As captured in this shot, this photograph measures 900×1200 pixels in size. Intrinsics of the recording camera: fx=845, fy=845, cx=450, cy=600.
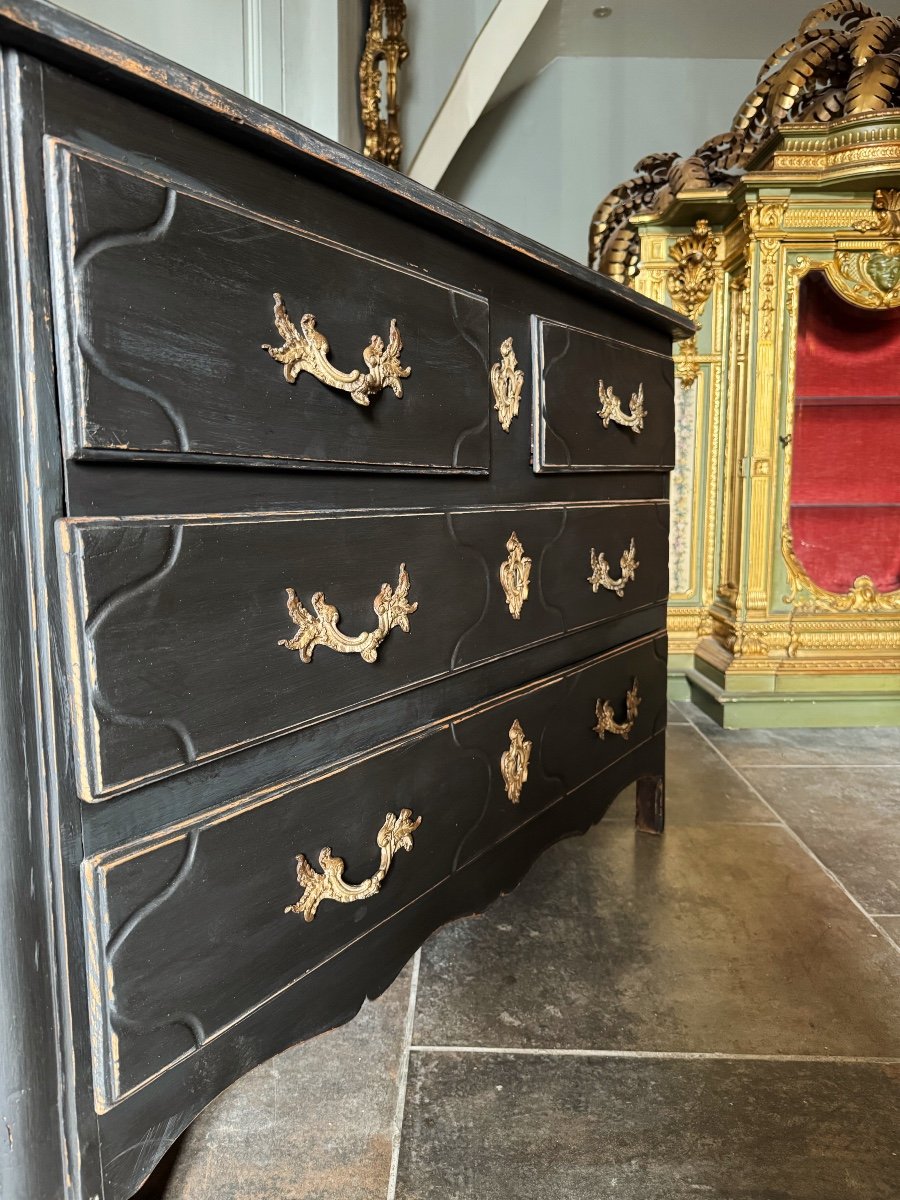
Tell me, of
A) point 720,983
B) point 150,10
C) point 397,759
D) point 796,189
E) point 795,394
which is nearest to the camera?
point 397,759

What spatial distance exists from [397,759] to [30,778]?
1.30 feet

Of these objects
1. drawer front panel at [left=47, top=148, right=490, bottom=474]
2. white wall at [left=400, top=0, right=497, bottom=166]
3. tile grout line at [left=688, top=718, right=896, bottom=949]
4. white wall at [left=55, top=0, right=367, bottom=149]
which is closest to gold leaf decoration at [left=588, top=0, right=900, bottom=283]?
white wall at [left=400, top=0, right=497, bottom=166]

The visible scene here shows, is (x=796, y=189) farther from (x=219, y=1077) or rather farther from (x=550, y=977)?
(x=219, y=1077)

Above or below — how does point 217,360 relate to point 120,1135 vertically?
above

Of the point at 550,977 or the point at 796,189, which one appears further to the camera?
the point at 796,189

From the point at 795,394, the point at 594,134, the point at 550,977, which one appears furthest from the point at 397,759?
the point at 594,134

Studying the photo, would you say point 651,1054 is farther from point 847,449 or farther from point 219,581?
point 847,449

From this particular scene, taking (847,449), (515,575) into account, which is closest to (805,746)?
(847,449)

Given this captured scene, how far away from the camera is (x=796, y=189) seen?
2480 mm

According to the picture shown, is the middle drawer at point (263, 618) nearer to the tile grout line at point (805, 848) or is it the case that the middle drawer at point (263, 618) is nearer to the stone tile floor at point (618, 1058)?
the stone tile floor at point (618, 1058)

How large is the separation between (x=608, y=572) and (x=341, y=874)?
699 mm

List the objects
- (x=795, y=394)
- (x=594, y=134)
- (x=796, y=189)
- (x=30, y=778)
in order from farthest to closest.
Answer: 1. (x=594, y=134)
2. (x=795, y=394)
3. (x=796, y=189)
4. (x=30, y=778)

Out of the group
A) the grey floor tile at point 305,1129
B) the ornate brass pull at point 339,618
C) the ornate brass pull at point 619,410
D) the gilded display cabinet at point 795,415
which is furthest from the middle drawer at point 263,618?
the gilded display cabinet at point 795,415

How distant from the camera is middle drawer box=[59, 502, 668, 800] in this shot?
1.93 ft
